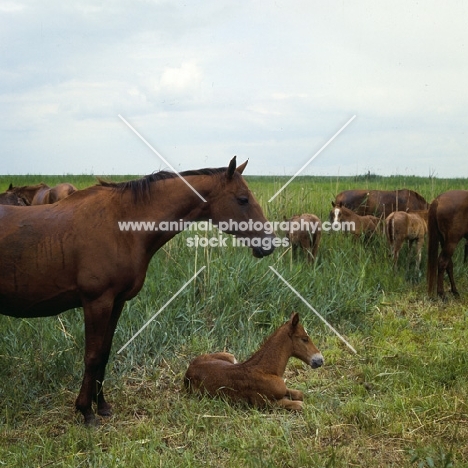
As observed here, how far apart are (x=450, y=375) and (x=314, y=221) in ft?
13.5

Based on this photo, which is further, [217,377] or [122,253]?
[217,377]

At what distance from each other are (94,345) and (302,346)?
164cm

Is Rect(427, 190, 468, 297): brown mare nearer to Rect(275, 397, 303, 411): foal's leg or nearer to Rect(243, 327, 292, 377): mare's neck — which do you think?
Rect(243, 327, 292, 377): mare's neck

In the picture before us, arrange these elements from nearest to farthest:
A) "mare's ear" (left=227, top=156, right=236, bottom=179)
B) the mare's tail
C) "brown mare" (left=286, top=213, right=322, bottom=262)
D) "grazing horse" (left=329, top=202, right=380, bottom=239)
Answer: "mare's ear" (left=227, top=156, right=236, bottom=179) < "brown mare" (left=286, top=213, right=322, bottom=262) < the mare's tail < "grazing horse" (left=329, top=202, right=380, bottom=239)

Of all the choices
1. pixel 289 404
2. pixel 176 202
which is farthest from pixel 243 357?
pixel 176 202

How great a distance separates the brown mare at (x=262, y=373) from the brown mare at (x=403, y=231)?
15.5 ft

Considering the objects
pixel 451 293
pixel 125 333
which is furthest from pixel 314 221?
pixel 125 333

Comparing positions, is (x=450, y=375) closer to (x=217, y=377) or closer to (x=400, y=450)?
(x=400, y=450)

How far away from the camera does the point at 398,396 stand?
5367 millimetres

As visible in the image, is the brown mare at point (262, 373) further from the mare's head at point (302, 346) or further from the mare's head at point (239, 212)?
the mare's head at point (239, 212)

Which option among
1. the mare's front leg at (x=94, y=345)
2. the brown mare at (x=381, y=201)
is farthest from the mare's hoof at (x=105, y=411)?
the brown mare at (x=381, y=201)

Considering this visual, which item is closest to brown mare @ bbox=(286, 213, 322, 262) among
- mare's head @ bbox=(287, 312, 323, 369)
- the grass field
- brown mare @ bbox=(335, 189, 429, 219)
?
the grass field

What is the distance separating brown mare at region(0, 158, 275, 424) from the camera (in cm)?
491

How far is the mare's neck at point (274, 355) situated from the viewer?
5348 mm
